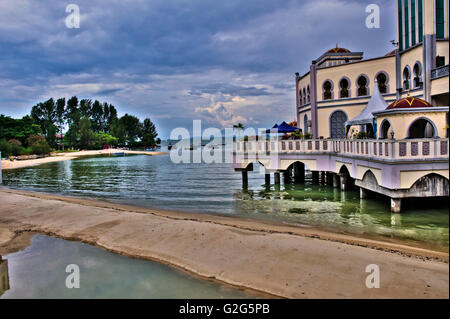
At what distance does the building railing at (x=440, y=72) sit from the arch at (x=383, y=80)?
17.8 ft

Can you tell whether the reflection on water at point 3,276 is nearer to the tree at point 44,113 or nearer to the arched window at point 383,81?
the arched window at point 383,81

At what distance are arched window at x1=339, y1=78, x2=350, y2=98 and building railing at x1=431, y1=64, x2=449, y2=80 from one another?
8.16 m

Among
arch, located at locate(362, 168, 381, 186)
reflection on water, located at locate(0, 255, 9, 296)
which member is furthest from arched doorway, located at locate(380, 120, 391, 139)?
reflection on water, located at locate(0, 255, 9, 296)

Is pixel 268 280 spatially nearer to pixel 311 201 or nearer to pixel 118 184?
pixel 311 201

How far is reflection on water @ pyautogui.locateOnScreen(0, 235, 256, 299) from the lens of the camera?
8.15 metres

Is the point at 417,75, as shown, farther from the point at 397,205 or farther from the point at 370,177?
the point at 397,205

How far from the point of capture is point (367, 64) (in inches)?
1133

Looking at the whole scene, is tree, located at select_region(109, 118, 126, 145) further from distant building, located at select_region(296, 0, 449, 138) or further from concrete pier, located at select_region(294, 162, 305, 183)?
concrete pier, located at select_region(294, 162, 305, 183)

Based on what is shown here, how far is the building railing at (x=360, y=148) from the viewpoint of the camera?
14320mm

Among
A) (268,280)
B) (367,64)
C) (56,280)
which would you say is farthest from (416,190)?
(367,64)

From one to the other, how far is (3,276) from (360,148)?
16114 mm

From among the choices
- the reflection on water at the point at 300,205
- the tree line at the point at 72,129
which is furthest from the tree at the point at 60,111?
the reflection on water at the point at 300,205

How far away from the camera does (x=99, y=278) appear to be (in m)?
9.05

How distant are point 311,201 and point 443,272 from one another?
39.9 ft
